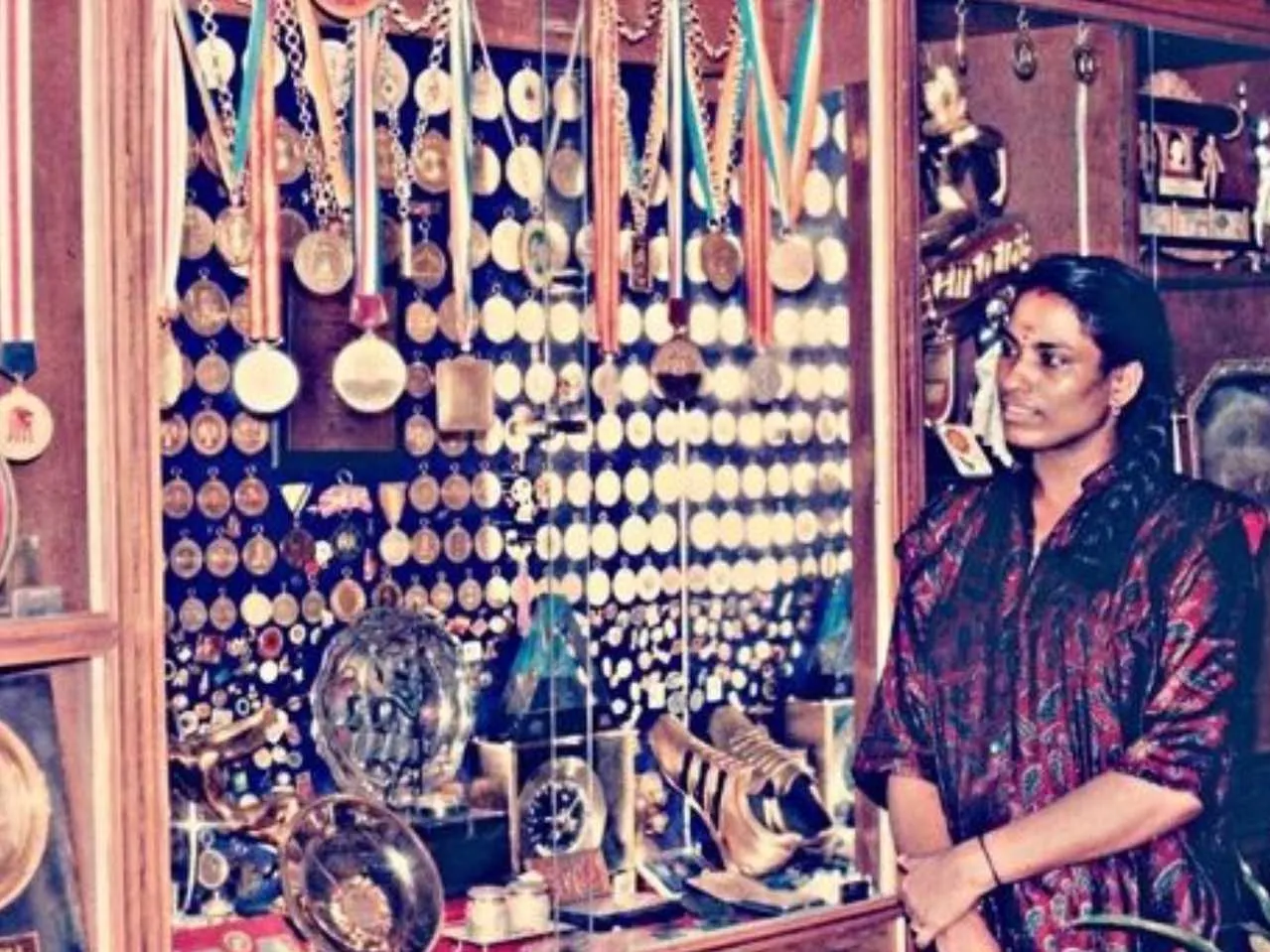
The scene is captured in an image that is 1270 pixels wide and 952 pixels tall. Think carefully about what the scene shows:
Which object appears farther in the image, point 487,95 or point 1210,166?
point 1210,166

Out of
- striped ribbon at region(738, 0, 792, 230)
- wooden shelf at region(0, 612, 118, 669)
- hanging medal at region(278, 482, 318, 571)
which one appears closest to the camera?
wooden shelf at region(0, 612, 118, 669)

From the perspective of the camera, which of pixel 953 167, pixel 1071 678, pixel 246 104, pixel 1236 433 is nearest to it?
pixel 246 104

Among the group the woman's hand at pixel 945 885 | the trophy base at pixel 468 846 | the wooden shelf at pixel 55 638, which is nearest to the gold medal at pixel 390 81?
the wooden shelf at pixel 55 638

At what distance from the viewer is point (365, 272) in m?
3.11

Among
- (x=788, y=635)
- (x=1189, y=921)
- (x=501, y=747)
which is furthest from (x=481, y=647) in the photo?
(x=1189, y=921)

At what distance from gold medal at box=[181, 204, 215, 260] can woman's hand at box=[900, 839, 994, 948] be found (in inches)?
52.5

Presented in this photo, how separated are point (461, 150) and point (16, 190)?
67 centimetres

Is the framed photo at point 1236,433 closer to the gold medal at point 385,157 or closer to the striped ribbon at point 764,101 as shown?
the striped ribbon at point 764,101

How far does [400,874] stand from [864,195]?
3.93 feet

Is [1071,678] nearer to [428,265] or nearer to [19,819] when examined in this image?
[428,265]

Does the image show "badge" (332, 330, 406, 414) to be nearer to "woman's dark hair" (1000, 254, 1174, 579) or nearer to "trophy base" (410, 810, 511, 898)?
"trophy base" (410, 810, 511, 898)

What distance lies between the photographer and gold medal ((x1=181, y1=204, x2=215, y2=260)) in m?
3.00

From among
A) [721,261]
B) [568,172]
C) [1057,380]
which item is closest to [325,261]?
[568,172]

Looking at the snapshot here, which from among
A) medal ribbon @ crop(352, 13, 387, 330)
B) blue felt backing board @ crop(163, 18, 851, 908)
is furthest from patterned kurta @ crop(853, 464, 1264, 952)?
medal ribbon @ crop(352, 13, 387, 330)
